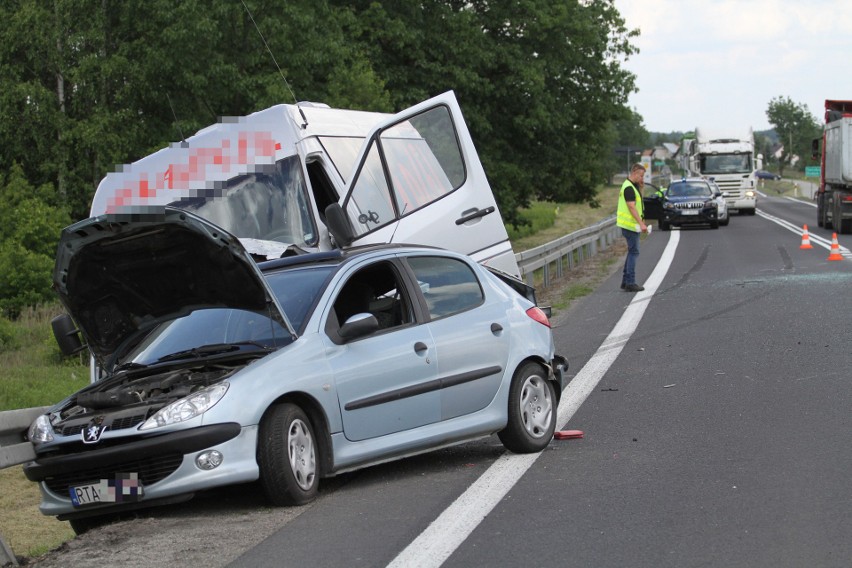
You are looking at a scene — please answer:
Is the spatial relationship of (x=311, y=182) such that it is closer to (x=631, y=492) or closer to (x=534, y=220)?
(x=631, y=492)

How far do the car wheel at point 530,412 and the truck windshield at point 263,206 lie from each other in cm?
317

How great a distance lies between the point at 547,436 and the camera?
8656 millimetres

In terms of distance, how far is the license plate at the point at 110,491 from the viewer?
22.6 ft

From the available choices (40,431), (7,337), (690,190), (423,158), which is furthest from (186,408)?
(690,190)

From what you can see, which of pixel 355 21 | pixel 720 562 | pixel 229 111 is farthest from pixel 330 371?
pixel 355 21

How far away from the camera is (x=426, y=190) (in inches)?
452

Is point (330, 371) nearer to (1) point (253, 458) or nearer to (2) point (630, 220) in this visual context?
(1) point (253, 458)

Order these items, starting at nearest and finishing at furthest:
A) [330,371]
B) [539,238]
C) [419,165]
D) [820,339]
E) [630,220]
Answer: [330,371] < [419,165] < [820,339] < [630,220] < [539,238]

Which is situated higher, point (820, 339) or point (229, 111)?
point (229, 111)

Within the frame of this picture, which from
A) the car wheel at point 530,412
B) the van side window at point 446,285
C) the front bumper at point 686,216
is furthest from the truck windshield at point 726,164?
the van side window at point 446,285

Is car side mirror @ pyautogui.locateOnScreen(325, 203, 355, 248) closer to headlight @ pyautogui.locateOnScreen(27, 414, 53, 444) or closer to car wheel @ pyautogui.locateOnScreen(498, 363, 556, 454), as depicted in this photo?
car wheel @ pyautogui.locateOnScreen(498, 363, 556, 454)

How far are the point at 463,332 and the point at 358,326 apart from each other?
1.06 meters

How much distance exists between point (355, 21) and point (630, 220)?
17267 millimetres

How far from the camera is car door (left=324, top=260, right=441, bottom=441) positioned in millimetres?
7547
